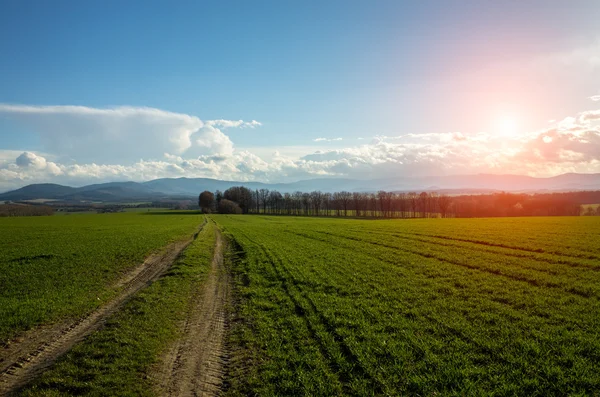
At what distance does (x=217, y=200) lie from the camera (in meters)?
162

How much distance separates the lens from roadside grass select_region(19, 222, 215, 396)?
359 inches

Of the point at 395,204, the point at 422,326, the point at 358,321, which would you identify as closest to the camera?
the point at 422,326

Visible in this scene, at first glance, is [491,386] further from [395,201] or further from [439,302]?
[395,201]

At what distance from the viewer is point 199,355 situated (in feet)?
36.6

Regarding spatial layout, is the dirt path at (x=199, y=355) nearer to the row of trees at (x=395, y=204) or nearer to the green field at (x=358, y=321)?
the green field at (x=358, y=321)

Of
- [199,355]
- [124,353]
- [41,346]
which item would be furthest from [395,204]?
[41,346]

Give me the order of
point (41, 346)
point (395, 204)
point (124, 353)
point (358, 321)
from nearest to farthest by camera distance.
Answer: point (124, 353), point (41, 346), point (358, 321), point (395, 204)

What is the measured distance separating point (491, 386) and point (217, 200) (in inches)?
6295

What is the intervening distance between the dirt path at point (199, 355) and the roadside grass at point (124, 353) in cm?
42

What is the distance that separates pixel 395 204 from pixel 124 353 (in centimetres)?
13527

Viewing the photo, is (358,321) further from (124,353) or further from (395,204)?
(395,204)

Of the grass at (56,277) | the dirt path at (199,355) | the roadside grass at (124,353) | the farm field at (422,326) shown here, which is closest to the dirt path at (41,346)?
the roadside grass at (124,353)

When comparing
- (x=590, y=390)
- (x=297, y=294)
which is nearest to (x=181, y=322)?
(x=297, y=294)

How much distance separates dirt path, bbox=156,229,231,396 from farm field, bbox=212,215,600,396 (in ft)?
1.87
